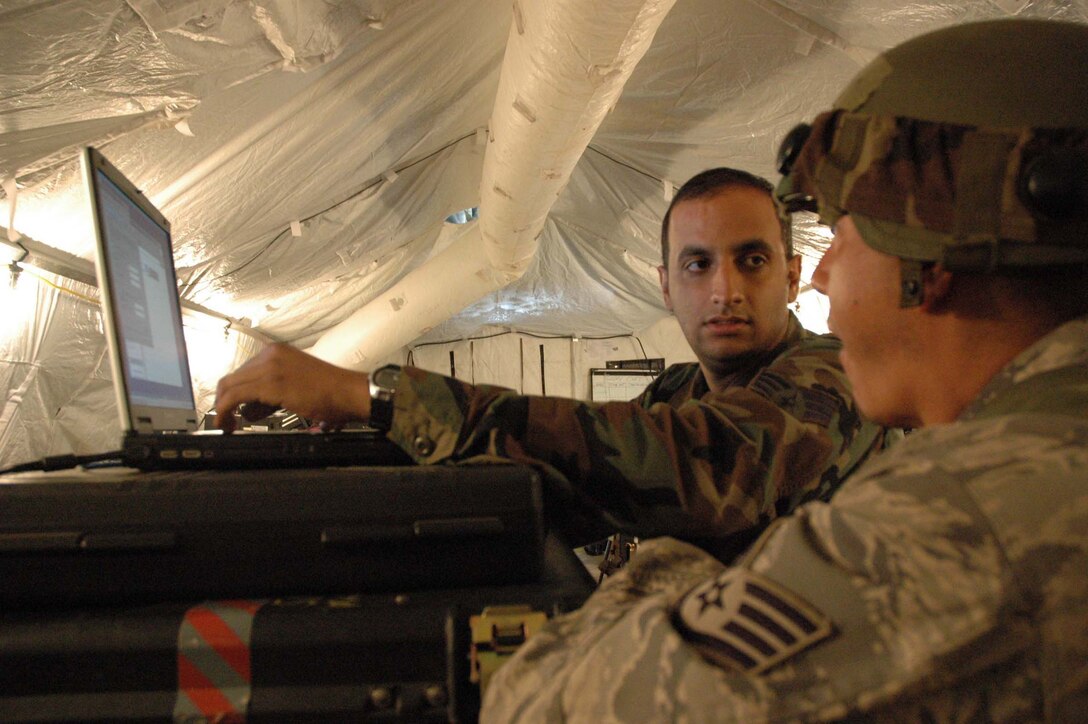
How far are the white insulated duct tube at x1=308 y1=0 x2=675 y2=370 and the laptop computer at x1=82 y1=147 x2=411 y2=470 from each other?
0.95 meters

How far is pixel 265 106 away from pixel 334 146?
0.41 metres

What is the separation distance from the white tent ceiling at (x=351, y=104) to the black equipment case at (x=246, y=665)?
1208mm

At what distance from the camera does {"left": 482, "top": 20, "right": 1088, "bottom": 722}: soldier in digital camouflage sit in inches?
12.4

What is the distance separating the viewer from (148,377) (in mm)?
857

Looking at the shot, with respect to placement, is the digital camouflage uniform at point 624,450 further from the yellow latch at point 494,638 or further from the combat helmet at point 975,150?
the combat helmet at point 975,150

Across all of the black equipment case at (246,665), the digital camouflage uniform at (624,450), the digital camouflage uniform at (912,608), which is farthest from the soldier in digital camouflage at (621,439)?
the digital camouflage uniform at (912,608)

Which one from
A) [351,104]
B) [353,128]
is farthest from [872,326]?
[353,128]

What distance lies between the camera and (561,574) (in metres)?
0.63

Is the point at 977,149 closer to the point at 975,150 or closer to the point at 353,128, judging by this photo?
the point at 975,150

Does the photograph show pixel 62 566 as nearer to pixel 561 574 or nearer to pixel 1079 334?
pixel 561 574

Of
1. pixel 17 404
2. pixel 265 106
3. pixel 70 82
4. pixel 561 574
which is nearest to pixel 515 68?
pixel 265 106

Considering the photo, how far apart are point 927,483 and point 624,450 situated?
377 millimetres

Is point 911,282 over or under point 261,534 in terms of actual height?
over

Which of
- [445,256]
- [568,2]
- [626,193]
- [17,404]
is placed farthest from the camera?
[445,256]
